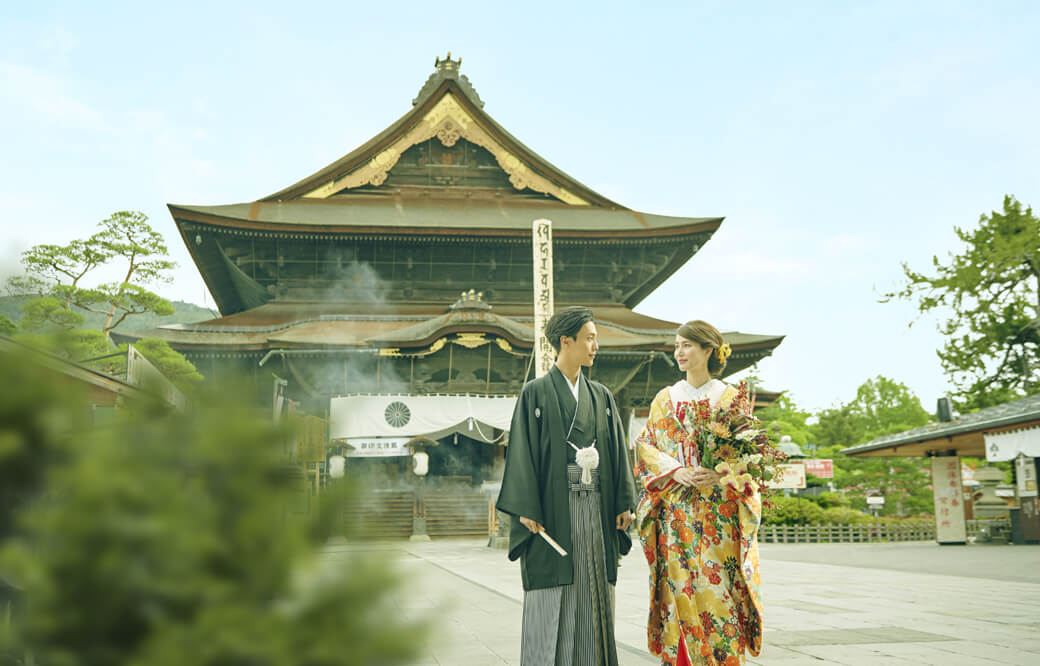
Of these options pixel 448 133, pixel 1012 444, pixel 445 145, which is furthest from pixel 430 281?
pixel 1012 444

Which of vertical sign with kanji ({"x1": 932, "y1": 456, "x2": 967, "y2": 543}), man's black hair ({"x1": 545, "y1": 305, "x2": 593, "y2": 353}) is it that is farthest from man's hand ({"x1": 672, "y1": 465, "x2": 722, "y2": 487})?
vertical sign with kanji ({"x1": 932, "y1": 456, "x2": 967, "y2": 543})

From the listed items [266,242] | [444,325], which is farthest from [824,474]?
[266,242]

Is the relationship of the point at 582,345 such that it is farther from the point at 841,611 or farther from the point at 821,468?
the point at 821,468

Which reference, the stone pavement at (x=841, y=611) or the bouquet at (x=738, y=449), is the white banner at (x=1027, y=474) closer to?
the stone pavement at (x=841, y=611)

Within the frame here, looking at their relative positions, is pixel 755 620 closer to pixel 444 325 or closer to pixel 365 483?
pixel 365 483

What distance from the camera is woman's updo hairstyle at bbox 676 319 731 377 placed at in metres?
4.02

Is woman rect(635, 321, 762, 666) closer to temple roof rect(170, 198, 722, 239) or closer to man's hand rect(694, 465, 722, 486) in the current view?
man's hand rect(694, 465, 722, 486)

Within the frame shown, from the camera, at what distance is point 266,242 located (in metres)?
20.6

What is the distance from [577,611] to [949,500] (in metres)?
16.0

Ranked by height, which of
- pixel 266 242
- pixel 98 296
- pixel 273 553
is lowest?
pixel 273 553

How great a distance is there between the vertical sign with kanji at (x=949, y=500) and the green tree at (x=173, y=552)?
60.1 feet

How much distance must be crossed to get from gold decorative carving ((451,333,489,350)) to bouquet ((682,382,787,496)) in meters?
14.3

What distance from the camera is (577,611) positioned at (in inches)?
134

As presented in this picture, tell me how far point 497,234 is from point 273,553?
19.7 meters
